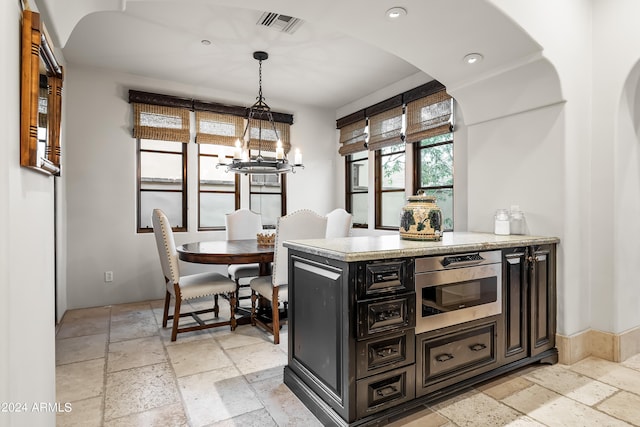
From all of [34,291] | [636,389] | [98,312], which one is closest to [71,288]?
[98,312]

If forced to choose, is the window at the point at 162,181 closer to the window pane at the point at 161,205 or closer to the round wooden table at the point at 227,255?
the window pane at the point at 161,205

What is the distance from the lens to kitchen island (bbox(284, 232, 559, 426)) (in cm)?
177

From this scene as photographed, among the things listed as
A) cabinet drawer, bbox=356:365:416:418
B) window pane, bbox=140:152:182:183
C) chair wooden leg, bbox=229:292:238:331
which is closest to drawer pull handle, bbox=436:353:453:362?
cabinet drawer, bbox=356:365:416:418

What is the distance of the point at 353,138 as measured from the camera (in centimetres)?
550

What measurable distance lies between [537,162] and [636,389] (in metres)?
1.64

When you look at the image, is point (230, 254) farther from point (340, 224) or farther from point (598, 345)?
point (598, 345)

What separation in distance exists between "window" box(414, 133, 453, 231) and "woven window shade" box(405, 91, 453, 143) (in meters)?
0.14

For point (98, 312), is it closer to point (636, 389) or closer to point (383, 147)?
point (383, 147)

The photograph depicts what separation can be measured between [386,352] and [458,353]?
575 mm

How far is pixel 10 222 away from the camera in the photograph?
980mm

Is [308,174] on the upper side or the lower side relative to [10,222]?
upper

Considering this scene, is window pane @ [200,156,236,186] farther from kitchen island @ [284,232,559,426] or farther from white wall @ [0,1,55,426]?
white wall @ [0,1,55,426]

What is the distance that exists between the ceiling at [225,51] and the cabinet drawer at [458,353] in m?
2.58

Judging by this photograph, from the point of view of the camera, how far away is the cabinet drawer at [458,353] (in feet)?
6.58
